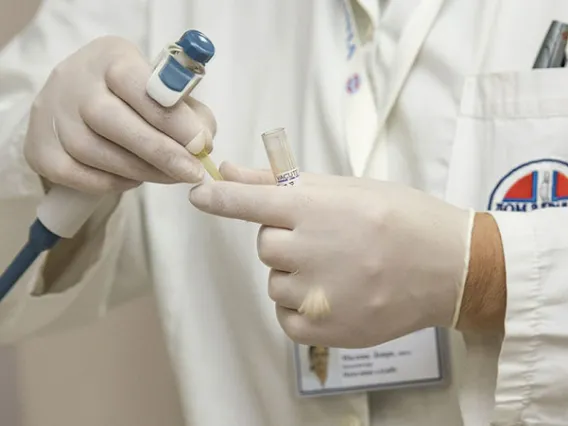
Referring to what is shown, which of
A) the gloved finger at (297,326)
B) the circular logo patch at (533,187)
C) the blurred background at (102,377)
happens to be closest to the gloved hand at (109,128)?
the gloved finger at (297,326)

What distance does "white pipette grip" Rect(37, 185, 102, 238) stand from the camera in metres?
0.61

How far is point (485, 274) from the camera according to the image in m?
0.55

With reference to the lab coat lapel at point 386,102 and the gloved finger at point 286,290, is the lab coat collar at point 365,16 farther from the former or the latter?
the gloved finger at point 286,290

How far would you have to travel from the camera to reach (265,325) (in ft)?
2.22

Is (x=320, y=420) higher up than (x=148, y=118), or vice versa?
(x=148, y=118)

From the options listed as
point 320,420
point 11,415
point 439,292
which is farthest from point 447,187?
point 11,415

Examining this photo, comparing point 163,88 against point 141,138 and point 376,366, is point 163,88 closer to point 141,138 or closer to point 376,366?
point 141,138

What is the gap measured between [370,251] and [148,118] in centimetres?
17

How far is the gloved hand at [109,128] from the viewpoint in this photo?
0.54 metres

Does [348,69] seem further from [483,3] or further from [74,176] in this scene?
[74,176]

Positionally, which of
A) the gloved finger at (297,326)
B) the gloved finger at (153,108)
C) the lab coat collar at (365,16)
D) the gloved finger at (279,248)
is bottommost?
the gloved finger at (297,326)

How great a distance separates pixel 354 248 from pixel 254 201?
7cm

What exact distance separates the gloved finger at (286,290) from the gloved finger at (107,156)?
0.34 feet

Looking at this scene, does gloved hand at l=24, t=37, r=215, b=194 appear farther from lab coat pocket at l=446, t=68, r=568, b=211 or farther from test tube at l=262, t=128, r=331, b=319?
lab coat pocket at l=446, t=68, r=568, b=211
